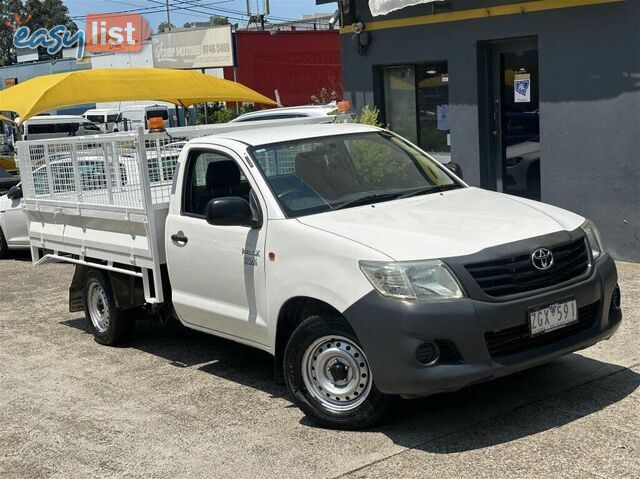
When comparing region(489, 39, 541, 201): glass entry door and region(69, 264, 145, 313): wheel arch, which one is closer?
region(69, 264, 145, 313): wheel arch

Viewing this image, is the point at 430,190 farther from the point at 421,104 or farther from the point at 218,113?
the point at 218,113

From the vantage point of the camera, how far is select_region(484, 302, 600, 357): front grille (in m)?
4.99

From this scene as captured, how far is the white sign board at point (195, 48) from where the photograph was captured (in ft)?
83.8

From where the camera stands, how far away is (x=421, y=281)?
194 inches

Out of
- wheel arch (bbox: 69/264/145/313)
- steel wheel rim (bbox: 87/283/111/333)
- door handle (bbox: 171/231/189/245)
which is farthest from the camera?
steel wheel rim (bbox: 87/283/111/333)

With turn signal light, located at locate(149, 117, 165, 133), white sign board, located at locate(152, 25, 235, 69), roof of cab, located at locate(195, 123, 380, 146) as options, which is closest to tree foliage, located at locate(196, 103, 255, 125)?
white sign board, located at locate(152, 25, 235, 69)

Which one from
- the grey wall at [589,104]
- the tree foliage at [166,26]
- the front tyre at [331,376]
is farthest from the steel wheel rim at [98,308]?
the tree foliage at [166,26]

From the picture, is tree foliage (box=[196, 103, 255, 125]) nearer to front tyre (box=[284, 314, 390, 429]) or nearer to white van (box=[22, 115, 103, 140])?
white van (box=[22, 115, 103, 140])

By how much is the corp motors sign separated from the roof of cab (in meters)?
38.3

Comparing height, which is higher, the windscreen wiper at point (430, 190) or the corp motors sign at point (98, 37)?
the corp motors sign at point (98, 37)

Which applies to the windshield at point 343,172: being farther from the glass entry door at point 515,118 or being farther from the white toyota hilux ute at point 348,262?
the glass entry door at point 515,118

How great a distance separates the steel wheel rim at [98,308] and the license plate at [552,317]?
427 cm

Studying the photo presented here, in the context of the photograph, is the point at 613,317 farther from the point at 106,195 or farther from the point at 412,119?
the point at 412,119

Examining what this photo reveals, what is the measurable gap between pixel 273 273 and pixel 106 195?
8.87 feet
